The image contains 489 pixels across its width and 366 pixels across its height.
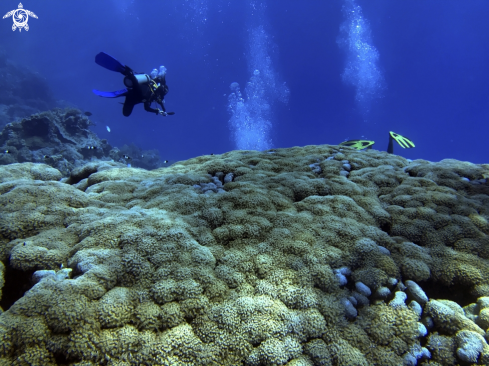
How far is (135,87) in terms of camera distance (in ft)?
24.4

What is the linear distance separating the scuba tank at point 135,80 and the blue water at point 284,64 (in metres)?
64.4

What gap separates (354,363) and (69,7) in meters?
129

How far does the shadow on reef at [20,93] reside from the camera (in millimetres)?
29000

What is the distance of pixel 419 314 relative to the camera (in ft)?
6.49

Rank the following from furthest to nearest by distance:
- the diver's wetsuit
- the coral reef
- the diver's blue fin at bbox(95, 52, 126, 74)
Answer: the diver's wetsuit
the diver's blue fin at bbox(95, 52, 126, 74)
the coral reef

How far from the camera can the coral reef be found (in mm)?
1651

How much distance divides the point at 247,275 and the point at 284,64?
11557 cm

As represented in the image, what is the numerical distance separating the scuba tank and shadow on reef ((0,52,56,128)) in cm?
3082

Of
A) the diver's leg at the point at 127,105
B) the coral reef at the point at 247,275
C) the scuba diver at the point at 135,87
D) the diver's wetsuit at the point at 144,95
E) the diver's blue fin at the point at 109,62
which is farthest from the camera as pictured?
the diver's leg at the point at 127,105

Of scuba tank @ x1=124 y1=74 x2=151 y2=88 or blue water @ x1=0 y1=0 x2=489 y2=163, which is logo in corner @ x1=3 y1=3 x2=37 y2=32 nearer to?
blue water @ x1=0 y1=0 x2=489 y2=163

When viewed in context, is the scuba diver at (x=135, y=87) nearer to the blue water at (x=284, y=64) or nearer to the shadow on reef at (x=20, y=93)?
the shadow on reef at (x=20, y=93)

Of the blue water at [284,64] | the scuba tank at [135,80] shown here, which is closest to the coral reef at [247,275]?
the scuba tank at [135,80]

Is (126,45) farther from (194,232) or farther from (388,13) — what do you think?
(194,232)

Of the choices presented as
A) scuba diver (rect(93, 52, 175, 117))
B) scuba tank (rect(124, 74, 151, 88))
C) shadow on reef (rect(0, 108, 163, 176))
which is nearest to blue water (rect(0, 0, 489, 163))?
shadow on reef (rect(0, 108, 163, 176))
